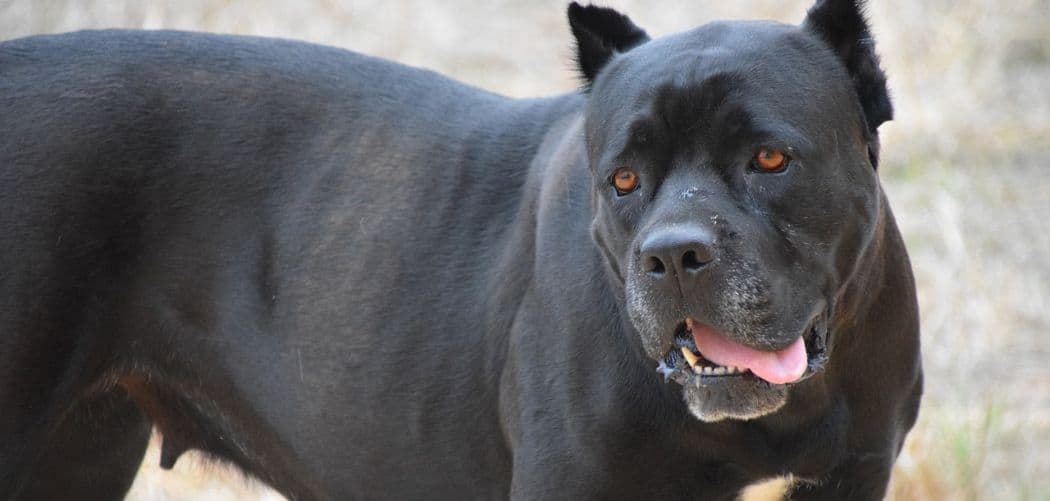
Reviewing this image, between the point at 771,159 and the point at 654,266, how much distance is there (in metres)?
0.34

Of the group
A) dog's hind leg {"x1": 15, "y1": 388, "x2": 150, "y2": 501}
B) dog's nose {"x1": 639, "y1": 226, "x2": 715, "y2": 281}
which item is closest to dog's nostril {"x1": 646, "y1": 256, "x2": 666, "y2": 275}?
dog's nose {"x1": 639, "y1": 226, "x2": 715, "y2": 281}

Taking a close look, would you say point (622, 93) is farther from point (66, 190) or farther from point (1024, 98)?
point (1024, 98)

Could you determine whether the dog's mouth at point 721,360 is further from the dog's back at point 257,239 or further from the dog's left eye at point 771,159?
the dog's back at point 257,239

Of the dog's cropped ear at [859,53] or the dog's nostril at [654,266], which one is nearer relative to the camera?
the dog's nostril at [654,266]

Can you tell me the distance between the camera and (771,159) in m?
3.05

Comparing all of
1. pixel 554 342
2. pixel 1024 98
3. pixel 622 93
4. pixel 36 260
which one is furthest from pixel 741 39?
pixel 1024 98

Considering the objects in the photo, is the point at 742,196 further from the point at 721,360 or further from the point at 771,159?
the point at 721,360

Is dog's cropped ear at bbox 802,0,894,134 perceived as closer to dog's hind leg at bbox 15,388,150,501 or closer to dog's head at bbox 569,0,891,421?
dog's head at bbox 569,0,891,421

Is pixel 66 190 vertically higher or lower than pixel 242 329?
higher

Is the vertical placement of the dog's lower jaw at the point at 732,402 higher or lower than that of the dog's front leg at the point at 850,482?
higher

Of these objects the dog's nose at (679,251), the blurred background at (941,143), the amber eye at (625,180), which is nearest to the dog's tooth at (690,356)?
the dog's nose at (679,251)

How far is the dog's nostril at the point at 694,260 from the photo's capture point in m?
2.91

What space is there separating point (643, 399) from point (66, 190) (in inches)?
61.1

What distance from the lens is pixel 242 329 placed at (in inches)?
153
